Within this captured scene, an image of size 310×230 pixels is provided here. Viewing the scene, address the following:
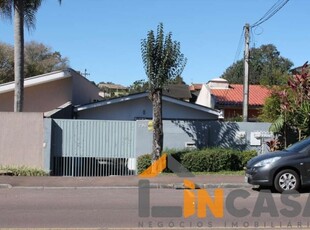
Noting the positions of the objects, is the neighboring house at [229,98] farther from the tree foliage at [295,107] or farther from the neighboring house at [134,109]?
the tree foliage at [295,107]

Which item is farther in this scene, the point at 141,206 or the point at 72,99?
the point at 72,99

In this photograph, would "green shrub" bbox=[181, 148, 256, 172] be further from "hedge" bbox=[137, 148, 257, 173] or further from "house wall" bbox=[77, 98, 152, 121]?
"house wall" bbox=[77, 98, 152, 121]

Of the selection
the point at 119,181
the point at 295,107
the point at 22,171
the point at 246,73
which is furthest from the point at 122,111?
the point at 119,181

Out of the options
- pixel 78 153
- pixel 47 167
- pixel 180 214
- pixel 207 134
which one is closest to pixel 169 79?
pixel 207 134

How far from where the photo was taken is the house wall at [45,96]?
81.5ft

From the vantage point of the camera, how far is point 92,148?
57.5 ft

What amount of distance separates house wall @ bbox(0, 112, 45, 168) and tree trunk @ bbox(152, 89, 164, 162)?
160 inches

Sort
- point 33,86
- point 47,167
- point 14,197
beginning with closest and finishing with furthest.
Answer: point 14,197 → point 47,167 → point 33,86

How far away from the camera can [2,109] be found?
24281mm

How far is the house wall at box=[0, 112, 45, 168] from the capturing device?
56.2 ft

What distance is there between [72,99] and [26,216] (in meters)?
18.0

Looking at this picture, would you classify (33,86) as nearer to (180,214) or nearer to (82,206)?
(82,206)

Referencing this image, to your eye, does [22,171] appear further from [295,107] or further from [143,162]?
[295,107]

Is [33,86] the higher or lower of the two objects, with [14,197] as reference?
higher
